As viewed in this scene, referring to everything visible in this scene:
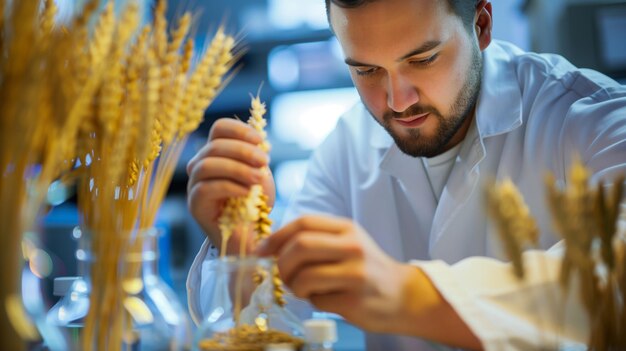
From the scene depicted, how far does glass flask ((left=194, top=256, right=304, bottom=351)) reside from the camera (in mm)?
770

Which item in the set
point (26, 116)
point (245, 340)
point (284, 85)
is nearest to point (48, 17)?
point (26, 116)

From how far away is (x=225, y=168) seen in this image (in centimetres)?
100

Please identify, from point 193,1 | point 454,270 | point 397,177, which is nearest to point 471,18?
point 397,177

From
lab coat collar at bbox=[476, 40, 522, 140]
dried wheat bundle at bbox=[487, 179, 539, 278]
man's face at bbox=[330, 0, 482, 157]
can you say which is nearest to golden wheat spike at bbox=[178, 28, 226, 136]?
dried wheat bundle at bbox=[487, 179, 539, 278]

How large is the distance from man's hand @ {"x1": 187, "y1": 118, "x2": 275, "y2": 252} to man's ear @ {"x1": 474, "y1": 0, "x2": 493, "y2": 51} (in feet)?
3.08

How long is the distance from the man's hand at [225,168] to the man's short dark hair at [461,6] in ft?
1.66

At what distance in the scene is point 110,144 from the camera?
0.74 metres

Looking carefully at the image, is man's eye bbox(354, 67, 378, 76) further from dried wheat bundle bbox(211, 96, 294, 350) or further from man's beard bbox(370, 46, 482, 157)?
dried wheat bundle bbox(211, 96, 294, 350)

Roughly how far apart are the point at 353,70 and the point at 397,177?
35cm

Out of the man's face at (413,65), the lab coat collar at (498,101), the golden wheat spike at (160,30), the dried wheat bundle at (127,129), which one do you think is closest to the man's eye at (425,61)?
the man's face at (413,65)

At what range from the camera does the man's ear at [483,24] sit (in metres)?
1.74

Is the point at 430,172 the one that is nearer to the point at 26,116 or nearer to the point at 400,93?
the point at 400,93

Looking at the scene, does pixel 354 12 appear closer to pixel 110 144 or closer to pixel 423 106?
pixel 423 106

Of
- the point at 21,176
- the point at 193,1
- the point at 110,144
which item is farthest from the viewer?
the point at 193,1
